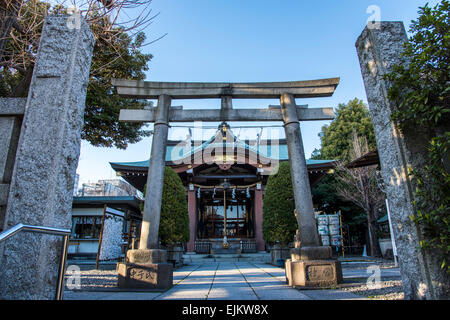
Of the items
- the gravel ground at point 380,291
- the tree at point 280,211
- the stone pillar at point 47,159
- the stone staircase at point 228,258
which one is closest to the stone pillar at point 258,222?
the stone staircase at point 228,258

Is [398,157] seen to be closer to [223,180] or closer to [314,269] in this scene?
[314,269]

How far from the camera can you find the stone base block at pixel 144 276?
4.96 meters

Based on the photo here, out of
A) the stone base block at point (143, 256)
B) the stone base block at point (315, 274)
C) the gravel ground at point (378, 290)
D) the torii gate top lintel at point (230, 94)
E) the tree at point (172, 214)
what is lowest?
the gravel ground at point (378, 290)

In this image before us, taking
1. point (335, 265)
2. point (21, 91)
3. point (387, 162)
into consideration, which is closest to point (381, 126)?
point (387, 162)

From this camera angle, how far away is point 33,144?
9.57ft

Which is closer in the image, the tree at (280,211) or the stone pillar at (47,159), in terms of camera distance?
the stone pillar at (47,159)

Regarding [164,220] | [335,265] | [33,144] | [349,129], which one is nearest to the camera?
[33,144]

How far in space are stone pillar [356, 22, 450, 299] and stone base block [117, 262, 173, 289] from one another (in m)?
4.05

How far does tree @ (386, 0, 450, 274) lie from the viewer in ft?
9.16

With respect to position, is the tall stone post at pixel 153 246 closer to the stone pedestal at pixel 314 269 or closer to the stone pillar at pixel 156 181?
the stone pillar at pixel 156 181

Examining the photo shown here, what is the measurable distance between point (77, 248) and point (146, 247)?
45.5 ft

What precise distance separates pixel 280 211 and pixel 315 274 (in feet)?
17.5

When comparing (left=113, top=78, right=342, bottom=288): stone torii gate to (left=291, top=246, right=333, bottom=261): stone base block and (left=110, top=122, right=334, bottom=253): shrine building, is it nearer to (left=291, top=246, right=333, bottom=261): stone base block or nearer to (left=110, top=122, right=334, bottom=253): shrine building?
(left=291, top=246, right=333, bottom=261): stone base block

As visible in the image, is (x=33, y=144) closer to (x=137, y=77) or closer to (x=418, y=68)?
(x=418, y=68)
